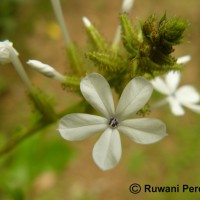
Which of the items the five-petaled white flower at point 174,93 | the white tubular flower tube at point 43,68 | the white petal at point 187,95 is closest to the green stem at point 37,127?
the white tubular flower tube at point 43,68

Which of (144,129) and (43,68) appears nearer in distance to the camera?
(144,129)

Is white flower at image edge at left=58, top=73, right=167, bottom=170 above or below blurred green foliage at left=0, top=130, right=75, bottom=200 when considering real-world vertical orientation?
below

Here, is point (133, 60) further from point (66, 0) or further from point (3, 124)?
point (66, 0)

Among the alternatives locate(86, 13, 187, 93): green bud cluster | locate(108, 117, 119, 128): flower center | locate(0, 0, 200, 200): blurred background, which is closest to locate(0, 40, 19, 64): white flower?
locate(86, 13, 187, 93): green bud cluster

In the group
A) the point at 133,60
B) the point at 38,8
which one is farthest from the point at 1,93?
the point at 133,60

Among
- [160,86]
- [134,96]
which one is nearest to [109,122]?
[134,96]

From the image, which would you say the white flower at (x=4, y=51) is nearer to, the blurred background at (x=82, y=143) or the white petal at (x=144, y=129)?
the white petal at (x=144, y=129)

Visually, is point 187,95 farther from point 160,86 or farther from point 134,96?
point 134,96

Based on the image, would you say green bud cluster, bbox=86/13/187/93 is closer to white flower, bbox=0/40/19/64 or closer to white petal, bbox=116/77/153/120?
white petal, bbox=116/77/153/120

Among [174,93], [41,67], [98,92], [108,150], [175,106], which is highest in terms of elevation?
[174,93]
